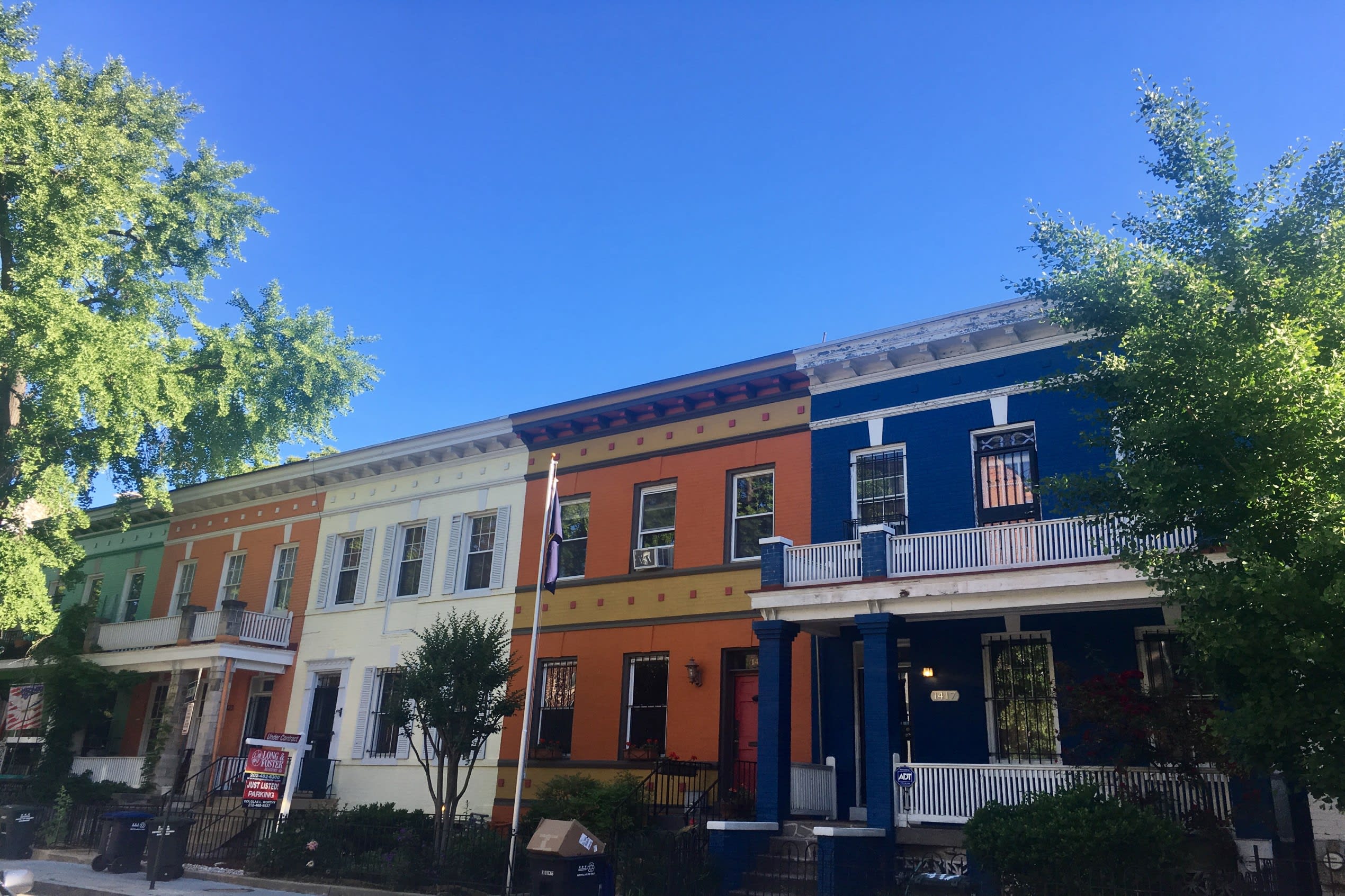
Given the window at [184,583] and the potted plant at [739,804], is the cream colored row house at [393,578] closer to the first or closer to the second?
the window at [184,583]

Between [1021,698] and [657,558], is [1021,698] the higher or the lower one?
the lower one

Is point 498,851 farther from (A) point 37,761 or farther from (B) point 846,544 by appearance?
(A) point 37,761

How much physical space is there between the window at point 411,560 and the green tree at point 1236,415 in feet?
53.4

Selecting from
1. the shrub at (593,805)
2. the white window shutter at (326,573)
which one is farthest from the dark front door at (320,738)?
the shrub at (593,805)

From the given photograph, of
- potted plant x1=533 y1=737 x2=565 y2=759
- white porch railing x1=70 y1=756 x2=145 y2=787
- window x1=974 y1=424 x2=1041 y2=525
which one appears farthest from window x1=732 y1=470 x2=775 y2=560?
white porch railing x1=70 y1=756 x2=145 y2=787

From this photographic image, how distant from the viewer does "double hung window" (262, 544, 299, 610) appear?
84.4 ft

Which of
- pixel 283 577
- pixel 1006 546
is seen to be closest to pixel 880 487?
pixel 1006 546

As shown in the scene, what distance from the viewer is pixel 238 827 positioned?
19.8 meters

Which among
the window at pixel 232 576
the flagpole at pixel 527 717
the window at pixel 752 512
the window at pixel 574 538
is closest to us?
the flagpole at pixel 527 717

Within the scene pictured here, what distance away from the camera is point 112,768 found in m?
24.1

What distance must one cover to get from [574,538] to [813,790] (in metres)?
7.79

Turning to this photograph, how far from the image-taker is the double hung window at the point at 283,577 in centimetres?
2572

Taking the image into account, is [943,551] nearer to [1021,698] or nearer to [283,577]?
[1021,698]

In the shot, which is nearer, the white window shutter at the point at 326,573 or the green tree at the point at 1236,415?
the green tree at the point at 1236,415
